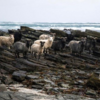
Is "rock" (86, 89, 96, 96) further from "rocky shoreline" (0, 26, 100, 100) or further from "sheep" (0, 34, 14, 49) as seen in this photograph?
"sheep" (0, 34, 14, 49)

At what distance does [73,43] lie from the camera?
22875 millimetres

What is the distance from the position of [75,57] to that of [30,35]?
14.0 m

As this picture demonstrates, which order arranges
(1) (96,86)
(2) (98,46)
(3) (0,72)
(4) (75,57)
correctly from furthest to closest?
(2) (98,46), (4) (75,57), (3) (0,72), (1) (96,86)

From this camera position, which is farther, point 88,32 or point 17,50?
point 88,32

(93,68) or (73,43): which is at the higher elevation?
(73,43)

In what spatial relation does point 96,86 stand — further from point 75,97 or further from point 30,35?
point 30,35

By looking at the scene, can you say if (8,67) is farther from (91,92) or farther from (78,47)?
(78,47)

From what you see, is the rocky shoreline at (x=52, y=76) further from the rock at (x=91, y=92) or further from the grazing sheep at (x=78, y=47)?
the grazing sheep at (x=78, y=47)

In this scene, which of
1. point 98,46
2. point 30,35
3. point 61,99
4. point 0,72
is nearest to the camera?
point 61,99

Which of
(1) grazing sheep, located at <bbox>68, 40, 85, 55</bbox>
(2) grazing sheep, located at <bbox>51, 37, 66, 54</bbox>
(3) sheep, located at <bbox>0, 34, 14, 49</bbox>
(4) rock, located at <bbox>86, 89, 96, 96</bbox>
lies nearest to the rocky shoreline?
(4) rock, located at <bbox>86, 89, 96, 96</bbox>

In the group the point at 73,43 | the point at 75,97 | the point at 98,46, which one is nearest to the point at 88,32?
the point at 98,46

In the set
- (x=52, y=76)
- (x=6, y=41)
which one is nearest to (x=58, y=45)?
(x=6, y=41)

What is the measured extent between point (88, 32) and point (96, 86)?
2167 cm

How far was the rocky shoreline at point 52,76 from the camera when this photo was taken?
38.7ft
